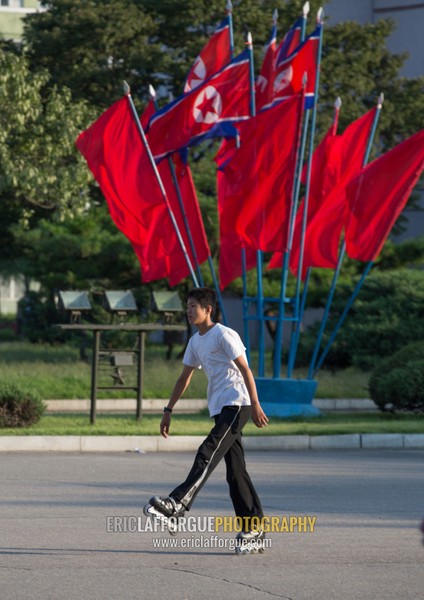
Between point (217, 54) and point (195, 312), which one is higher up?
point (217, 54)

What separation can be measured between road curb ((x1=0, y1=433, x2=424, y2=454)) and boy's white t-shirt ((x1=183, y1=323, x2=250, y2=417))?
7361 millimetres

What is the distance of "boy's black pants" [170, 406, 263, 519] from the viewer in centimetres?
859

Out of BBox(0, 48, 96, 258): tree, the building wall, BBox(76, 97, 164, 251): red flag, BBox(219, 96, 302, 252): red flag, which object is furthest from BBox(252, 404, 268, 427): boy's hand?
the building wall

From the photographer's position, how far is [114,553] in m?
8.70

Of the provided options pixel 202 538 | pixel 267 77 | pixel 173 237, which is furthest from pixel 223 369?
pixel 267 77

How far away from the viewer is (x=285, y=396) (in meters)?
20.5

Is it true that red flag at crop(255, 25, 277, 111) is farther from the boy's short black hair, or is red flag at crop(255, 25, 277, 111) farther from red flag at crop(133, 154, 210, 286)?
the boy's short black hair

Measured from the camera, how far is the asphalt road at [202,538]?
7602 mm

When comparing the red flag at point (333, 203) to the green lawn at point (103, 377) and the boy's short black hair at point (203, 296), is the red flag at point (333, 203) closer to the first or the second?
the green lawn at point (103, 377)

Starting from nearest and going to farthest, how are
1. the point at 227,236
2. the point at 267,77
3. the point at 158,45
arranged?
the point at 227,236 → the point at 267,77 → the point at 158,45

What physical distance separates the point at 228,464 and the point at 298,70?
1308cm

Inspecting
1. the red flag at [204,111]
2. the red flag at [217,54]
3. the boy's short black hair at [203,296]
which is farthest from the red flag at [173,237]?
the boy's short black hair at [203,296]

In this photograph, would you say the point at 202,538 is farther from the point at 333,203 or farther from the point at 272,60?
the point at 272,60

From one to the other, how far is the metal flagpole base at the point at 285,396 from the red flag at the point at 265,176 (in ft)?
6.61
